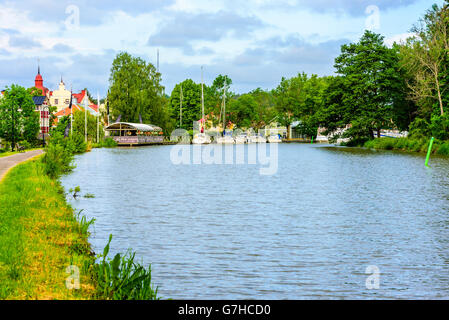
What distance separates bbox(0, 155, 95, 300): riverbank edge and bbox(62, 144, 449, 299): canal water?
1.18 metres

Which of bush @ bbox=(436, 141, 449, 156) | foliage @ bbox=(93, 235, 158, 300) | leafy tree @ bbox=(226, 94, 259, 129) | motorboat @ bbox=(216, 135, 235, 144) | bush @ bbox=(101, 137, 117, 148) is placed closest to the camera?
foliage @ bbox=(93, 235, 158, 300)

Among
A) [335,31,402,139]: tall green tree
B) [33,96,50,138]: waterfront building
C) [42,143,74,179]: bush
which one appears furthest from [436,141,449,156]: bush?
[33,96,50,138]: waterfront building

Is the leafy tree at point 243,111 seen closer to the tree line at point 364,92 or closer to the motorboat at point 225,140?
the tree line at point 364,92

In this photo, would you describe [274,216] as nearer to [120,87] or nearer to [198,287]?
[198,287]

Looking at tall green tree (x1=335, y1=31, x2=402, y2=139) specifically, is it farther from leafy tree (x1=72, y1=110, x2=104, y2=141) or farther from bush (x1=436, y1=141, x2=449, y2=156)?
leafy tree (x1=72, y1=110, x2=104, y2=141)

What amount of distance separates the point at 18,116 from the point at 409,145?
5351 cm

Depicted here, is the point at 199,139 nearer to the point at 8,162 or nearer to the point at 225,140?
the point at 225,140

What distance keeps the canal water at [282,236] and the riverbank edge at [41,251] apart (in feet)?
3.88

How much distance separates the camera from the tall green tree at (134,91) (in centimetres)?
10994

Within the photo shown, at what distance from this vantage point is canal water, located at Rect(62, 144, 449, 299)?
34.3 feet

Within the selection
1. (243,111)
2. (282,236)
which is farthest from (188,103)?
(282,236)

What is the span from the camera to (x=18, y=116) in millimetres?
80938
